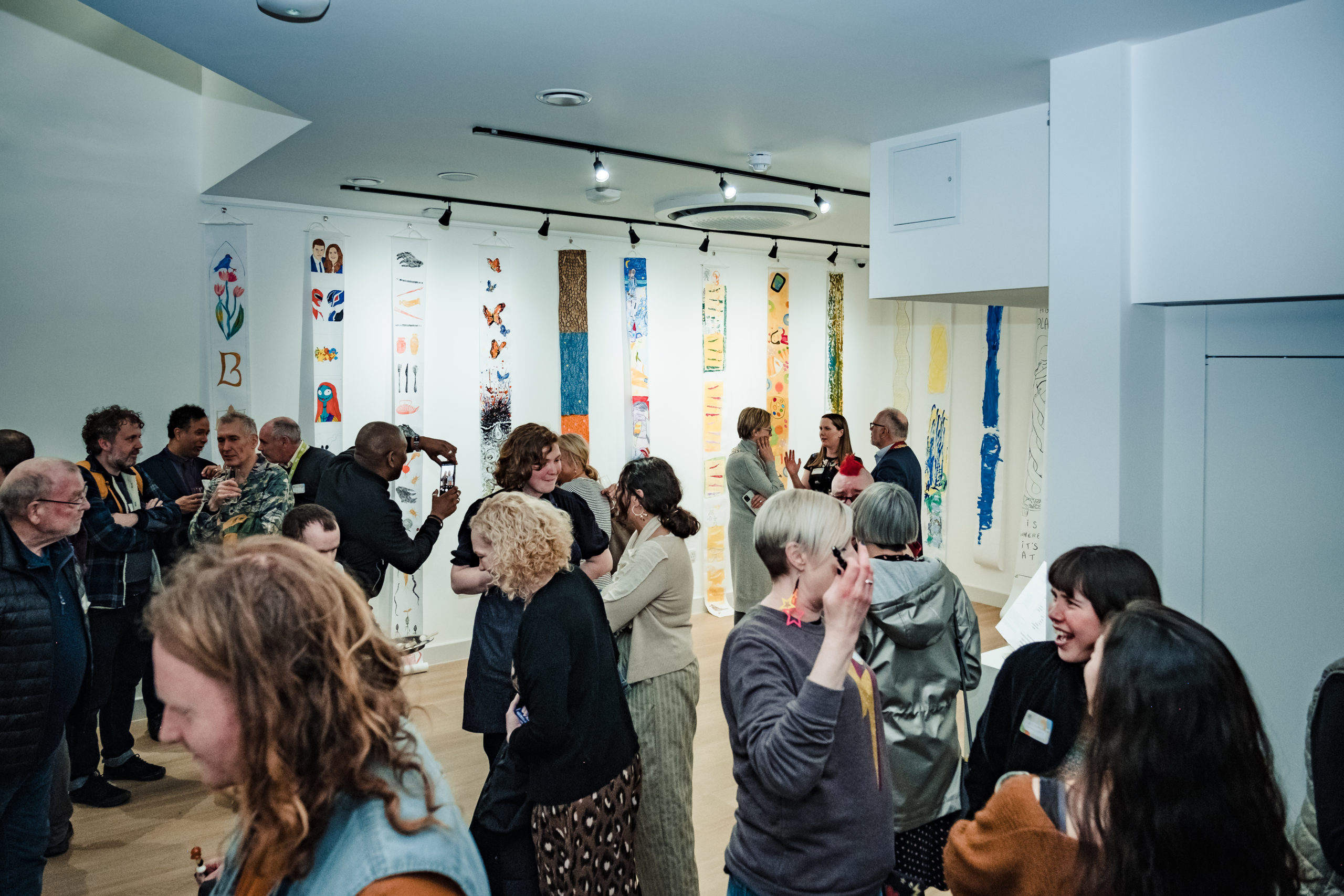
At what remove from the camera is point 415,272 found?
6297 millimetres

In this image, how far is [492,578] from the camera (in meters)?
3.10

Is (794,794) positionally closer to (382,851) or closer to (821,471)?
(382,851)

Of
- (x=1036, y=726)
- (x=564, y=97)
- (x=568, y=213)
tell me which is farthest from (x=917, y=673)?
(x=568, y=213)

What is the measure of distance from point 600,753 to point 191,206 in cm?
454

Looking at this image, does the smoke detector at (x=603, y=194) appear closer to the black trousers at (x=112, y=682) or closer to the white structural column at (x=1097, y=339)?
the white structural column at (x=1097, y=339)

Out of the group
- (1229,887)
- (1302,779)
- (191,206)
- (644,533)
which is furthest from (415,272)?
(1229,887)

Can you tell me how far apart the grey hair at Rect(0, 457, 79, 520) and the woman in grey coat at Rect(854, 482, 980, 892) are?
244 cm

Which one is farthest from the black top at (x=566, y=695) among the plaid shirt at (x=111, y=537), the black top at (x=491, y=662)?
the plaid shirt at (x=111, y=537)

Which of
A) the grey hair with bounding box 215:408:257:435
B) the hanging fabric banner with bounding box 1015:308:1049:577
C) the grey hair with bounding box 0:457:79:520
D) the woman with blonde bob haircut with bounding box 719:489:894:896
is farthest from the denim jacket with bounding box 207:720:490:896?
the hanging fabric banner with bounding box 1015:308:1049:577

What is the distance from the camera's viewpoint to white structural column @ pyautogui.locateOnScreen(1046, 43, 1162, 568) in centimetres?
324

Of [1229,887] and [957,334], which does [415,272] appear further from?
[1229,887]

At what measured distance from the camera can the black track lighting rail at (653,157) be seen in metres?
4.18

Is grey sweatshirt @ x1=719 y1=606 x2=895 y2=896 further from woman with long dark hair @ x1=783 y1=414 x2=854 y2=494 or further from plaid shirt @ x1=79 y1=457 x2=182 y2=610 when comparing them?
woman with long dark hair @ x1=783 y1=414 x2=854 y2=494

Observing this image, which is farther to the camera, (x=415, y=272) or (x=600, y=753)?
(x=415, y=272)
